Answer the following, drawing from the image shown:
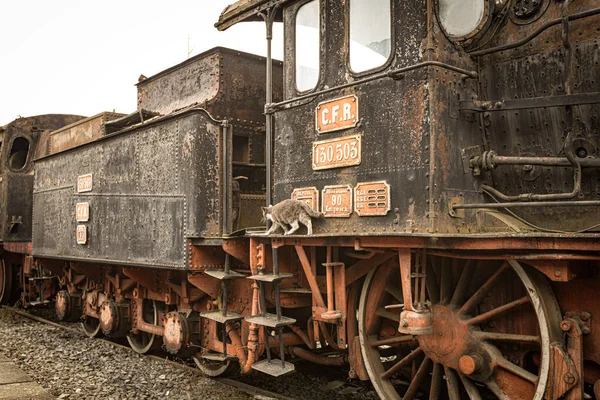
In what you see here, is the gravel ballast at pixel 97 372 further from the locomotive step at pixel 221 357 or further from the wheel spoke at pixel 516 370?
the wheel spoke at pixel 516 370

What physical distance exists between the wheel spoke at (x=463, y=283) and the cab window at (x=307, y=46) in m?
1.94

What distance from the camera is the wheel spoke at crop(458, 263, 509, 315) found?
385 cm

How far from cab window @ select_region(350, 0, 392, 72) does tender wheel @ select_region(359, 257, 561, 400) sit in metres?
1.56

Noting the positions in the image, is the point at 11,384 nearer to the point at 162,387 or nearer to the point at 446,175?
the point at 162,387

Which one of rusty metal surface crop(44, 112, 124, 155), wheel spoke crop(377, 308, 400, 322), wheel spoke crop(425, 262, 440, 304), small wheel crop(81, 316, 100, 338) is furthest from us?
small wheel crop(81, 316, 100, 338)

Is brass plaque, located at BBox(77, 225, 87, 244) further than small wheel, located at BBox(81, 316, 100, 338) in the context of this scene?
No

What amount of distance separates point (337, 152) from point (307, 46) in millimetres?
1049

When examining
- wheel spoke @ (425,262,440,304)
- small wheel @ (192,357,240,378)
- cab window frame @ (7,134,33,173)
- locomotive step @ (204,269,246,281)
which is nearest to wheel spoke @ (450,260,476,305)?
wheel spoke @ (425,262,440,304)

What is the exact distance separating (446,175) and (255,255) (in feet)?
6.82

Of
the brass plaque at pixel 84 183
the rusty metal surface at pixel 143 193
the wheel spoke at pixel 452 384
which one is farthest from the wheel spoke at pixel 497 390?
the brass plaque at pixel 84 183

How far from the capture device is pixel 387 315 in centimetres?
460

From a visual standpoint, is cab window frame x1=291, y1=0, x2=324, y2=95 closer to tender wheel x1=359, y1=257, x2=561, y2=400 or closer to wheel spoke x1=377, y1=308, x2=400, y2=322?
tender wheel x1=359, y1=257, x2=561, y2=400

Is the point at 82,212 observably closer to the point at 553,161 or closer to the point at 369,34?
the point at 369,34

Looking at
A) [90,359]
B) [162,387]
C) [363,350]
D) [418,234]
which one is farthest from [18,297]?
[418,234]
